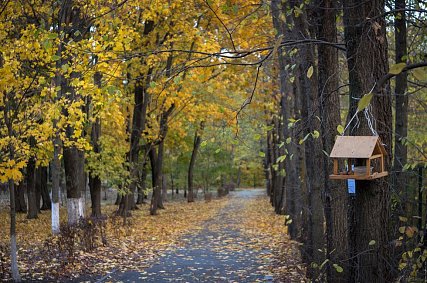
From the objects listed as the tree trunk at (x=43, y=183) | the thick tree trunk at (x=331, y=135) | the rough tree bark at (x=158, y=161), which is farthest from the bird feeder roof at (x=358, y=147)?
the tree trunk at (x=43, y=183)

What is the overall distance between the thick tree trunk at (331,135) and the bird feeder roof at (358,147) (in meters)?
1.71

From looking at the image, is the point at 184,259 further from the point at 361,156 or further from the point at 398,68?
the point at 398,68

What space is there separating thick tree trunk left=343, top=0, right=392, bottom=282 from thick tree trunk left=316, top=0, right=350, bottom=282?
147 centimetres

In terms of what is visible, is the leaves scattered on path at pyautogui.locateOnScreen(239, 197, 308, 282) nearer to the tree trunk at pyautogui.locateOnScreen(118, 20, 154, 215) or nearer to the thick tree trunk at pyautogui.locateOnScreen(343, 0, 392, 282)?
the thick tree trunk at pyautogui.locateOnScreen(343, 0, 392, 282)

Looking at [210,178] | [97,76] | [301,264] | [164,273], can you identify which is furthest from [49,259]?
[210,178]

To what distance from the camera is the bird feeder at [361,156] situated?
13.8ft

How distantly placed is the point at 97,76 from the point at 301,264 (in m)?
11.8

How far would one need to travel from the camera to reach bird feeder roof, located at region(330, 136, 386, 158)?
4195 millimetres

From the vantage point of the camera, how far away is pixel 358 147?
428cm

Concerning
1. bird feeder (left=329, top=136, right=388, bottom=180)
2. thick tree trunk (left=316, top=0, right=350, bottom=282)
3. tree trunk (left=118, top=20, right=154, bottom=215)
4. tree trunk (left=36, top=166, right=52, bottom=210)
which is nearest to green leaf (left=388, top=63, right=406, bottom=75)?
bird feeder (left=329, top=136, right=388, bottom=180)

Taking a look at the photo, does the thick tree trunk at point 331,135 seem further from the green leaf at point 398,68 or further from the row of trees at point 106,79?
the green leaf at point 398,68

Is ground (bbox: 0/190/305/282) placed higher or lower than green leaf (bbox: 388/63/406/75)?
lower

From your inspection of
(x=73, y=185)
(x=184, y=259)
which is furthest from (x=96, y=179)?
(x=184, y=259)

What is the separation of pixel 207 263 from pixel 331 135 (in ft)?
19.1
